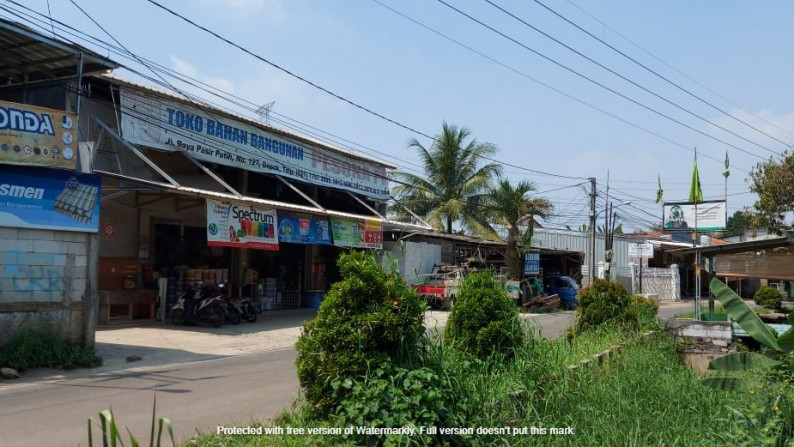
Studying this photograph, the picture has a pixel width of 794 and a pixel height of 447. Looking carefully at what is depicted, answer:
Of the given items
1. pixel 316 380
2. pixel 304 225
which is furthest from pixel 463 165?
pixel 316 380

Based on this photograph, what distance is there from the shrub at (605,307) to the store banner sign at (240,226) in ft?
30.7

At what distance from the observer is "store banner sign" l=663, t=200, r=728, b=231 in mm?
45250

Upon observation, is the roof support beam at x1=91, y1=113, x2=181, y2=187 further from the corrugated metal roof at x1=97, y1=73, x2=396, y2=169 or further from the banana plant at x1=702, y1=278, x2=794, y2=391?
the banana plant at x1=702, y1=278, x2=794, y2=391

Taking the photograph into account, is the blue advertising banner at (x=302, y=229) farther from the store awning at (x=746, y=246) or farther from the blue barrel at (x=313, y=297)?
the store awning at (x=746, y=246)

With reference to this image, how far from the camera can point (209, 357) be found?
1280 centimetres

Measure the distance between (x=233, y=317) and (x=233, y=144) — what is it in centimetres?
527

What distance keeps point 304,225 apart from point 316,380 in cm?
1483

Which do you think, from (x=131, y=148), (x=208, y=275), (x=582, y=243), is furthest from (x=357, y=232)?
(x=582, y=243)

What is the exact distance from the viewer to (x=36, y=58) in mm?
12586

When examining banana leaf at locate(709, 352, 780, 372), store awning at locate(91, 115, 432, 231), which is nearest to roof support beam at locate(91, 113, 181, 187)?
store awning at locate(91, 115, 432, 231)

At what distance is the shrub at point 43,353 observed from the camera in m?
10.4

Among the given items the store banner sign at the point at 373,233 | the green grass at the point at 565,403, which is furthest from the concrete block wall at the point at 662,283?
the green grass at the point at 565,403

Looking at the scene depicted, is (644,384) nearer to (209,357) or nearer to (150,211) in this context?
(209,357)

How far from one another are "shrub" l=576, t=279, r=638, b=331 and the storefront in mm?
6781
